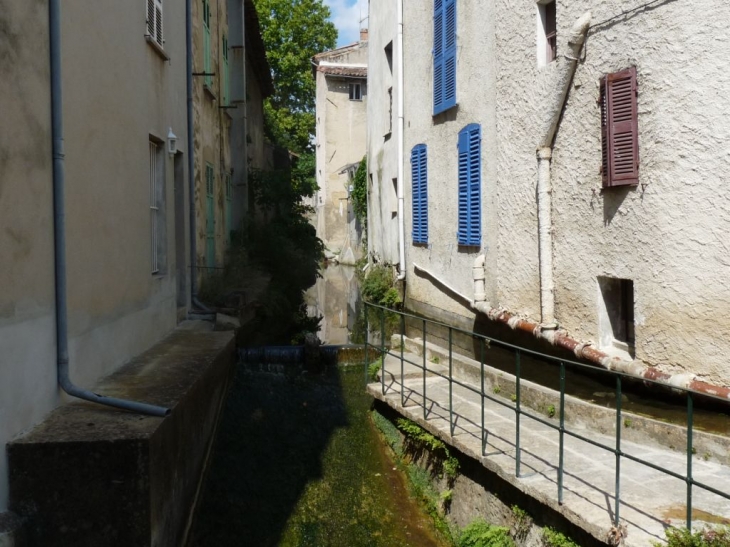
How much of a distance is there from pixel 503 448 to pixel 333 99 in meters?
28.4

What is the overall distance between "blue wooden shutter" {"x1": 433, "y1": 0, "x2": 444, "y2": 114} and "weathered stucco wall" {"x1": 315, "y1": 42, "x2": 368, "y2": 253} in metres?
19.3

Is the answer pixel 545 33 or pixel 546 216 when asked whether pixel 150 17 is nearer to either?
pixel 545 33

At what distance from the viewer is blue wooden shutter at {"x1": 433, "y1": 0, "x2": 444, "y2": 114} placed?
1166 centimetres

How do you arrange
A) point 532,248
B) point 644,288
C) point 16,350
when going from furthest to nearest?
point 532,248 → point 644,288 → point 16,350

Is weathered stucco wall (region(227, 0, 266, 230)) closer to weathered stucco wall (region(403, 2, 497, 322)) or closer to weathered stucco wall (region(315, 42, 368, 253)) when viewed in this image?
weathered stucco wall (region(403, 2, 497, 322))

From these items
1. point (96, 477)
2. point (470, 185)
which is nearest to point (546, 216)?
point (470, 185)

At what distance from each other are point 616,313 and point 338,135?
26.4m

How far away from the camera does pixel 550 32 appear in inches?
337

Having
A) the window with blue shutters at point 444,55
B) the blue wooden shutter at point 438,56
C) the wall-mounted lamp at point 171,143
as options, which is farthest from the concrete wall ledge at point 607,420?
the blue wooden shutter at point 438,56

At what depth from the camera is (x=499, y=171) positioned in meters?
9.64

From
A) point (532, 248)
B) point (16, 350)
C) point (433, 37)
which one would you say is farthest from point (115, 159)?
point (433, 37)

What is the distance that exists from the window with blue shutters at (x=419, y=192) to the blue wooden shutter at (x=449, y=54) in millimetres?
1357

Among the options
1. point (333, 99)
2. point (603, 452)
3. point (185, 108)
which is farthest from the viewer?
point (333, 99)

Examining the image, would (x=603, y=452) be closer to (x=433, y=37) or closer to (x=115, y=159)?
(x=115, y=159)
